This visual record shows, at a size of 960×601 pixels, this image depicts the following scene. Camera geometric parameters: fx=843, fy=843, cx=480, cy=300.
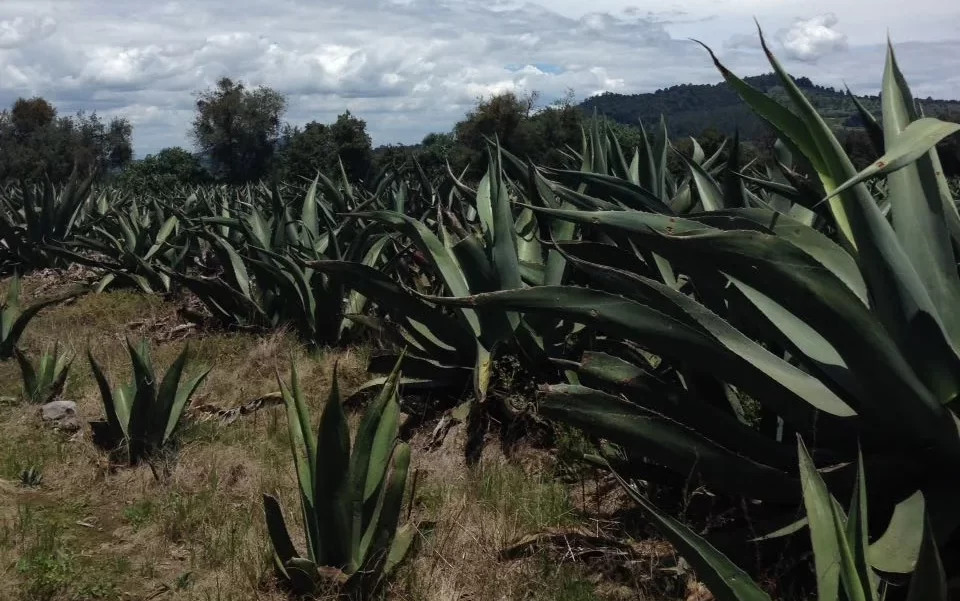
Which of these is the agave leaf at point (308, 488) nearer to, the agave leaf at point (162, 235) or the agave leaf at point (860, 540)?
the agave leaf at point (860, 540)

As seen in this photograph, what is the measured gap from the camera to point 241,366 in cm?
536

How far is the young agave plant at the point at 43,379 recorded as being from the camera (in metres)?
4.64

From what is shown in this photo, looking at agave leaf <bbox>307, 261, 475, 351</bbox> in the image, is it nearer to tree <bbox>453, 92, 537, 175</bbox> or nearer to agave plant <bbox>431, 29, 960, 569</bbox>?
agave plant <bbox>431, 29, 960, 569</bbox>

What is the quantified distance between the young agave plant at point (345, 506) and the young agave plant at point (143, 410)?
137cm

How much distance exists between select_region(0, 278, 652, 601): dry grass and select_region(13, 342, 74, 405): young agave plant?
0.38 ft

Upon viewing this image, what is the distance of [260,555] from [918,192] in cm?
217

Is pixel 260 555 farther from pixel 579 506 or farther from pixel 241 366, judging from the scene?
pixel 241 366

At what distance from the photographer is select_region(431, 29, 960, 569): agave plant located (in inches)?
72.6

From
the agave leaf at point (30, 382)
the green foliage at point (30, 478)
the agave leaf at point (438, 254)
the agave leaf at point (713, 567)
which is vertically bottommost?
the green foliage at point (30, 478)

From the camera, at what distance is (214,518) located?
10.1 ft

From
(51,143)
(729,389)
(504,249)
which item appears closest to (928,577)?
(729,389)

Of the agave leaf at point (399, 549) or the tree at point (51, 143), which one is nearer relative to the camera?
the agave leaf at point (399, 549)

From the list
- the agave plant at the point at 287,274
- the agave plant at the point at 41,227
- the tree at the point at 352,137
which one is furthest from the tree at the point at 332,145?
the agave plant at the point at 287,274

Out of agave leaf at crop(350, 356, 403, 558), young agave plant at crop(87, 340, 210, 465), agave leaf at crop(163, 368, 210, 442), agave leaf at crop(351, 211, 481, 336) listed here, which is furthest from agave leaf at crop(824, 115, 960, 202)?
agave leaf at crop(163, 368, 210, 442)
